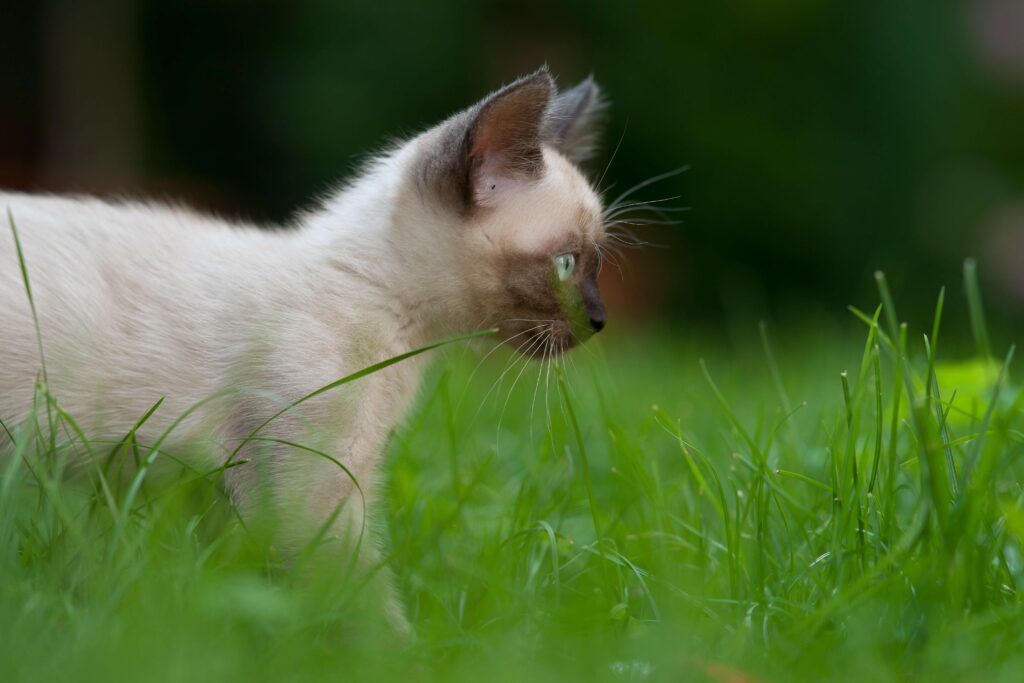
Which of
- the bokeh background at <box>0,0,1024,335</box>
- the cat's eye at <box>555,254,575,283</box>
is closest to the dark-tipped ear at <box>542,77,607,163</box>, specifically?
the cat's eye at <box>555,254,575,283</box>

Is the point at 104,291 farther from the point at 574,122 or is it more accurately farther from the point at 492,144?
the point at 574,122

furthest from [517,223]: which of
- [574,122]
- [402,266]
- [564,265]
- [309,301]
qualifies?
[574,122]

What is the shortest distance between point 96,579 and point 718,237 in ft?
23.0

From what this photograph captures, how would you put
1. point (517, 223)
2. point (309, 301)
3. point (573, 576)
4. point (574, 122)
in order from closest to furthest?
1. point (573, 576)
2. point (309, 301)
3. point (517, 223)
4. point (574, 122)

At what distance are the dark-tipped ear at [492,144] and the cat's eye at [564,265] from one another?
0.58 ft

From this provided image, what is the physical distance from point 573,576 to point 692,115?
6.59m

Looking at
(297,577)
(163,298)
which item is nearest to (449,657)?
(297,577)

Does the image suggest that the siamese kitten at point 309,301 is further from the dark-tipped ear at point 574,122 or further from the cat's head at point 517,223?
the dark-tipped ear at point 574,122

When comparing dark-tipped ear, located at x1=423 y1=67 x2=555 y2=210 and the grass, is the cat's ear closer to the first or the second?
dark-tipped ear, located at x1=423 y1=67 x2=555 y2=210

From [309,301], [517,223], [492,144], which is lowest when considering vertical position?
[309,301]

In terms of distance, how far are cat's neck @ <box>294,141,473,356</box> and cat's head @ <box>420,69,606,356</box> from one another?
0.03 meters

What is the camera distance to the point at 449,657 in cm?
141

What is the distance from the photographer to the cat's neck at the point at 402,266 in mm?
1989

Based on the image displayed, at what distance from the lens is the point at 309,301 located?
6.31 ft
